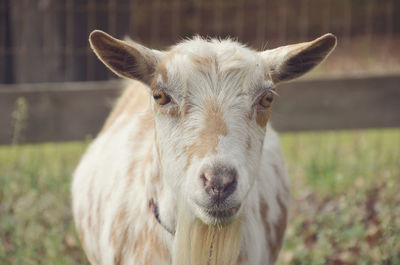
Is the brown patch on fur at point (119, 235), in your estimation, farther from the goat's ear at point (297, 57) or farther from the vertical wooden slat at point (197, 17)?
the vertical wooden slat at point (197, 17)

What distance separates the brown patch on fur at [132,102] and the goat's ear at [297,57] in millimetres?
932

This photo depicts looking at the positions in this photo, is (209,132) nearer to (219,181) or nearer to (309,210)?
(219,181)

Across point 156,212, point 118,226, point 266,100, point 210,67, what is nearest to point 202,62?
point 210,67

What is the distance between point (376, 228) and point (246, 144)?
237 centimetres

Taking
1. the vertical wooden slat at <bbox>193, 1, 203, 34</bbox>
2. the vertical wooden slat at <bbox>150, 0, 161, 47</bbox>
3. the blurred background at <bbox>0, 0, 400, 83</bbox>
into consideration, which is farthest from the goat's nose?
the vertical wooden slat at <bbox>193, 1, 203, 34</bbox>

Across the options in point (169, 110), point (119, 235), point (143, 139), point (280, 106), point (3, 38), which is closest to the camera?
point (169, 110)

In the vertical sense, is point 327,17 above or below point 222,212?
above

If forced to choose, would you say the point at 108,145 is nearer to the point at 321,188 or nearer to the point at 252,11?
the point at 321,188

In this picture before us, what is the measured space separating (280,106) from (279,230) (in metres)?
2.07

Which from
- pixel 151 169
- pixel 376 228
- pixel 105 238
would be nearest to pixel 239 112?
pixel 151 169

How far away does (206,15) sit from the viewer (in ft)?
33.9

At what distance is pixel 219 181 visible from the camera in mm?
2438

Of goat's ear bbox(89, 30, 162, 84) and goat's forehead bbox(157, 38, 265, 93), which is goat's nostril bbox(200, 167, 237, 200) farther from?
goat's ear bbox(89, 30, 162, 84)

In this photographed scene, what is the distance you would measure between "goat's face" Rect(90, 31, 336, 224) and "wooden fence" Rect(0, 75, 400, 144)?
2433mm
